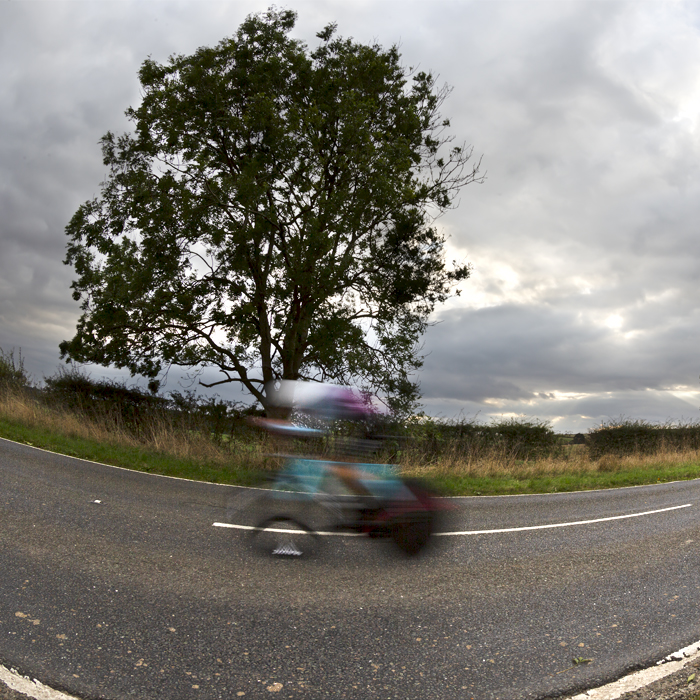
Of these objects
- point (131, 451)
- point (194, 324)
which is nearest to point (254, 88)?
point (194, 324)

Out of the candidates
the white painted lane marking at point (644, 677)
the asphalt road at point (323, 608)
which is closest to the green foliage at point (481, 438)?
the asphalt road at point (323, 608)

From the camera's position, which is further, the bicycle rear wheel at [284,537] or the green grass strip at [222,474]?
the green grass strip at [222,474]

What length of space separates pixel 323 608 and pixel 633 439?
2199cm

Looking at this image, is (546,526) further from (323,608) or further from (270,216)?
(270,216)

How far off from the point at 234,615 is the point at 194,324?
15.5 metres

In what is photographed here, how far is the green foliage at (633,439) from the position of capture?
21.5 m

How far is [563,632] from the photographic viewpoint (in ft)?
13.0

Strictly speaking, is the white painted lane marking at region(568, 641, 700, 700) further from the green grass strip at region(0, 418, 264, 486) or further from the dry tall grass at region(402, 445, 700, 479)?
the dry tall grass at region(402, 445, 700, 479)

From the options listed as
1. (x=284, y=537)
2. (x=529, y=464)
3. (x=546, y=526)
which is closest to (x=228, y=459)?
→ (x=284, y=537)

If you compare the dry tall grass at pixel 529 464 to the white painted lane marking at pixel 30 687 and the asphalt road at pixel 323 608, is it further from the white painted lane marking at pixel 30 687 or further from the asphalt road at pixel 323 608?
the white painted lane marking at pixel 30 687

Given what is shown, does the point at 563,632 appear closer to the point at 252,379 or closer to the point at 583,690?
the point at 583,690

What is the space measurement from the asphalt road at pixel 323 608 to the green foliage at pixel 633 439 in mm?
15626

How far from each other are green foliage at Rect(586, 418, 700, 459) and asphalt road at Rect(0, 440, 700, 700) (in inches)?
615

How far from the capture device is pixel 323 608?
4.26m
